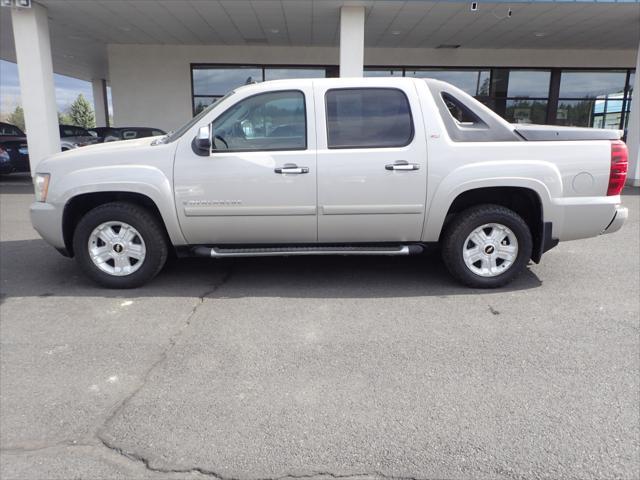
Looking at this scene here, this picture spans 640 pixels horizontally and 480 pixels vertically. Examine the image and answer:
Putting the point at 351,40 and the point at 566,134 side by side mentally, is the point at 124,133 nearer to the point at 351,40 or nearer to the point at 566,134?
the point at 351,40

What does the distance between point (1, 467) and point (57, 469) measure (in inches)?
11.0

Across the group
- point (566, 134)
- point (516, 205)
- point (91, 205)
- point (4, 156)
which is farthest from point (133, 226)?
point (4, 156)

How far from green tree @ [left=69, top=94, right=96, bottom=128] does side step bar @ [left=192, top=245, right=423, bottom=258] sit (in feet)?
203

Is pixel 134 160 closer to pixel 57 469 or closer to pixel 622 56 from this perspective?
pixel 57 469

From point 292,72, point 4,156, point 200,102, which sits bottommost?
point 4,156

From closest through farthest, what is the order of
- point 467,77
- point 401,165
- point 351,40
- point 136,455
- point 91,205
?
1. point 136,455
2. point 401,165
3. point 91,205
4. point 351,40
5. point 467,77

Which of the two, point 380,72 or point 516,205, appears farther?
point 380,72

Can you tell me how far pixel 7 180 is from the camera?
47.0 ft

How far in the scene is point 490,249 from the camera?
4.66 metres

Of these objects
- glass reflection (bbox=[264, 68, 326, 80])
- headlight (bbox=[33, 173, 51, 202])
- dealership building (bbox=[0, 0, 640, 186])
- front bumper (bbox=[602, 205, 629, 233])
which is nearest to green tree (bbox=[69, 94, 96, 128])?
dealership building (bbox=[0, 0, 640, 186])

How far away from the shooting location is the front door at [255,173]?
4422mm

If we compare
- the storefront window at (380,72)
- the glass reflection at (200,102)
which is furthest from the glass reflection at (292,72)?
the glass reflection at (200,102)

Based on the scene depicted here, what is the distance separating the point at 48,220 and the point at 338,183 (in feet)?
9.25

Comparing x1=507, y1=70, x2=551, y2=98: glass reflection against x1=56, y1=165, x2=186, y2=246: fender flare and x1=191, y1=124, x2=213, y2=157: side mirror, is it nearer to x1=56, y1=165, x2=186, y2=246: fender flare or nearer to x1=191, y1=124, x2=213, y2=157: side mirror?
x1=191, y1=124, x2=213, y2=157: side mirror
